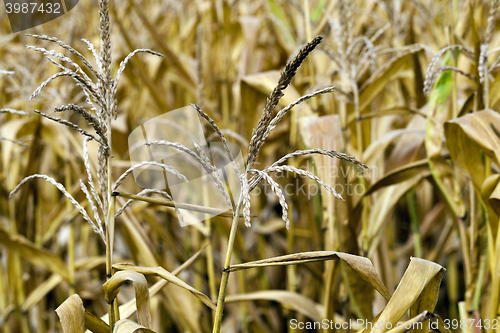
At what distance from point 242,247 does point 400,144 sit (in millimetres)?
442

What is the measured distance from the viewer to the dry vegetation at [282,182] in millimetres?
385

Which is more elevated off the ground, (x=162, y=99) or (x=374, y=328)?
(x=162, y=99)

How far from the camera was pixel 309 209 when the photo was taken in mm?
982

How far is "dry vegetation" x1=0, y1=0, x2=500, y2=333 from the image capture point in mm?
385

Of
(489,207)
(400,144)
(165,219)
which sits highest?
(400,144)

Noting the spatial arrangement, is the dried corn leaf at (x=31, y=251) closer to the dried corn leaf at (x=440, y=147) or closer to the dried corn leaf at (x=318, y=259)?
the dried corn leaf at (x=318, y=259)

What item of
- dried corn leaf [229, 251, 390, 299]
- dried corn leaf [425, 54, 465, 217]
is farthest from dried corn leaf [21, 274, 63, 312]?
dried corn leaf [425, 54, 465, 217]

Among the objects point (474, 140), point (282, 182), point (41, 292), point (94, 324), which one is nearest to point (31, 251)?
point (41, 292)

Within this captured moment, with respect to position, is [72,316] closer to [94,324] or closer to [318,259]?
[94,324]

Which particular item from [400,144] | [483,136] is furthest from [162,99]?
[483,136]

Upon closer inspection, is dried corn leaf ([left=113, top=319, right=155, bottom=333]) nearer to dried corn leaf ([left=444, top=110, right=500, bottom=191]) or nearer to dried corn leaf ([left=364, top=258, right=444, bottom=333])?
dried corn leaf ([left=364, top=258, right=444, bottom=333])

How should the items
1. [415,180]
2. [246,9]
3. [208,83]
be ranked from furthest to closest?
[246,9], [208,83], [415,180]

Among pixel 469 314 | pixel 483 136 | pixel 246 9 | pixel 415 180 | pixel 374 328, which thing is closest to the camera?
pixel 374 328

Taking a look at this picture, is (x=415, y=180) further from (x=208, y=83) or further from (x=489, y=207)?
(x=208, y=83)
